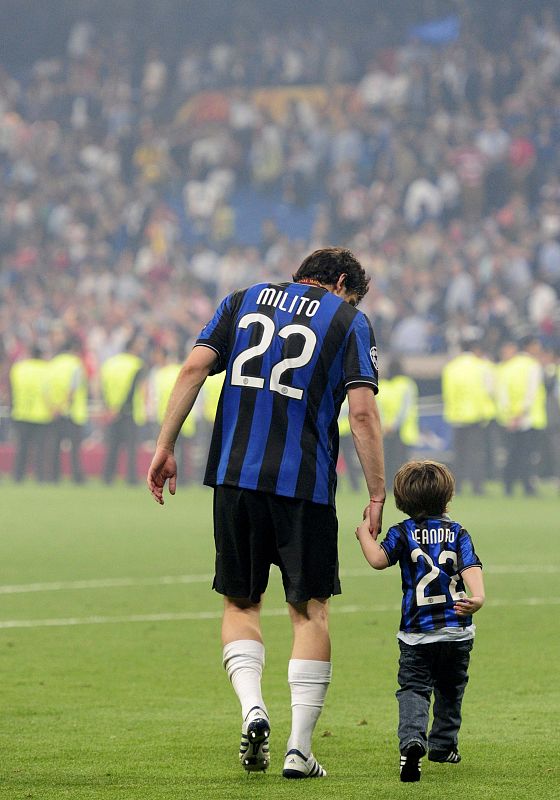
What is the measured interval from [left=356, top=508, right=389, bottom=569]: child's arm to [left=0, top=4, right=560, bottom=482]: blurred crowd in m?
18.9

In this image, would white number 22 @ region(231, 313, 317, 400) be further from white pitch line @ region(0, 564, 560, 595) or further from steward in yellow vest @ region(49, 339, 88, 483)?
steward in yellow vest @ region(49, 339, 88, 483)

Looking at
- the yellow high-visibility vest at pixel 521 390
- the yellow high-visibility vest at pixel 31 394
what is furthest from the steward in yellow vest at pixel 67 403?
the yellow high-visibility vest at pixel 521 390

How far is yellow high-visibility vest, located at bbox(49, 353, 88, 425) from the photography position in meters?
22.5

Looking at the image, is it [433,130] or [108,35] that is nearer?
[433,130]

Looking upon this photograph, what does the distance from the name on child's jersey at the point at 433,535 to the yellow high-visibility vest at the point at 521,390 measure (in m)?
15.7

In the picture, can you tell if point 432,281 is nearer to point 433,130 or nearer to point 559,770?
point 433,130

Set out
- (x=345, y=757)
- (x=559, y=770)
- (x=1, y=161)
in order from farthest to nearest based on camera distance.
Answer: (x=1, y=161) → (x=345, y=757) → (x=559, y=770)

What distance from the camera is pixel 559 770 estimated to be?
450cm

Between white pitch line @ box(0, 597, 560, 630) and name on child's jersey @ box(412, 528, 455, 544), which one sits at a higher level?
name on child's jersey @ box(412, 528, 455, 544)

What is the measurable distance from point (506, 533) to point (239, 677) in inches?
383

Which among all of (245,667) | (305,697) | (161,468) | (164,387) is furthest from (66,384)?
(305,697)

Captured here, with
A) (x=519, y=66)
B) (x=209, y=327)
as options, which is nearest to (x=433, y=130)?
(x=519, y=66)

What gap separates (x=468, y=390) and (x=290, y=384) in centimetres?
1590

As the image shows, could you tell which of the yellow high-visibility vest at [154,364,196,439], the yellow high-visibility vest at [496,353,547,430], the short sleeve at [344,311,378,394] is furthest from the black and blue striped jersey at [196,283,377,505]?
the yellow high-visibility vest at [154,364,196,439]
